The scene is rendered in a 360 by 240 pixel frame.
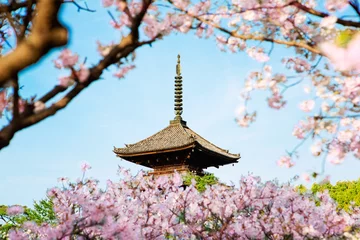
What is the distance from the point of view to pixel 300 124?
4.38 metres

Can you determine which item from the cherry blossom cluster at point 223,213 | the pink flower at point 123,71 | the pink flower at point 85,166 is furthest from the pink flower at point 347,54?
the pink flower at point 85,166

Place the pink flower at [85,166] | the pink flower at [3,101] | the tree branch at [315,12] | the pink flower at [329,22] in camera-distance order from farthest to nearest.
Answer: the pink flower at [85,166] → the pink flower at [3,101] → the tree branch at [315,12] → the pink flower at [329,22]

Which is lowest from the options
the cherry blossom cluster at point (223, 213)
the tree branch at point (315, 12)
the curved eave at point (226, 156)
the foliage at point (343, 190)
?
the foliage at point (343, 190)

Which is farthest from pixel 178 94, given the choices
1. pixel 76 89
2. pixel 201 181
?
pixel 76 89

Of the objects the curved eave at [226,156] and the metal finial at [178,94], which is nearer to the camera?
the curved eave at [226,156]

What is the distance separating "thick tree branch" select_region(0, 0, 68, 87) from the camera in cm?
261

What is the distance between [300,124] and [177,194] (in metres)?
2.56

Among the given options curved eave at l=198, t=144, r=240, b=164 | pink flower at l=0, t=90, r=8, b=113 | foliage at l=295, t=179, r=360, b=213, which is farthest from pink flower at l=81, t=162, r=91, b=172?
foliage at l=295, t=179, r=360, b=213

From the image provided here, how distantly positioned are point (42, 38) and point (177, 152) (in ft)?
68.2

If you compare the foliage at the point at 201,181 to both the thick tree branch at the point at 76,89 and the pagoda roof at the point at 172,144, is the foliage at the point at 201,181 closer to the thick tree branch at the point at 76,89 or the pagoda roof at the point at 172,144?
the pagoda roof at the point at 172,144

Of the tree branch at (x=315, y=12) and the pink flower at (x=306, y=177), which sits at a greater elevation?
the tree branch at (x=315, y=12)

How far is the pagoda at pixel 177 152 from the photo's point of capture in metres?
23.2

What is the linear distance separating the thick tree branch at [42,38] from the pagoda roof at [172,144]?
19.4 metres

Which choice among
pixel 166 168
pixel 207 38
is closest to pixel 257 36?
pixel 207 38
